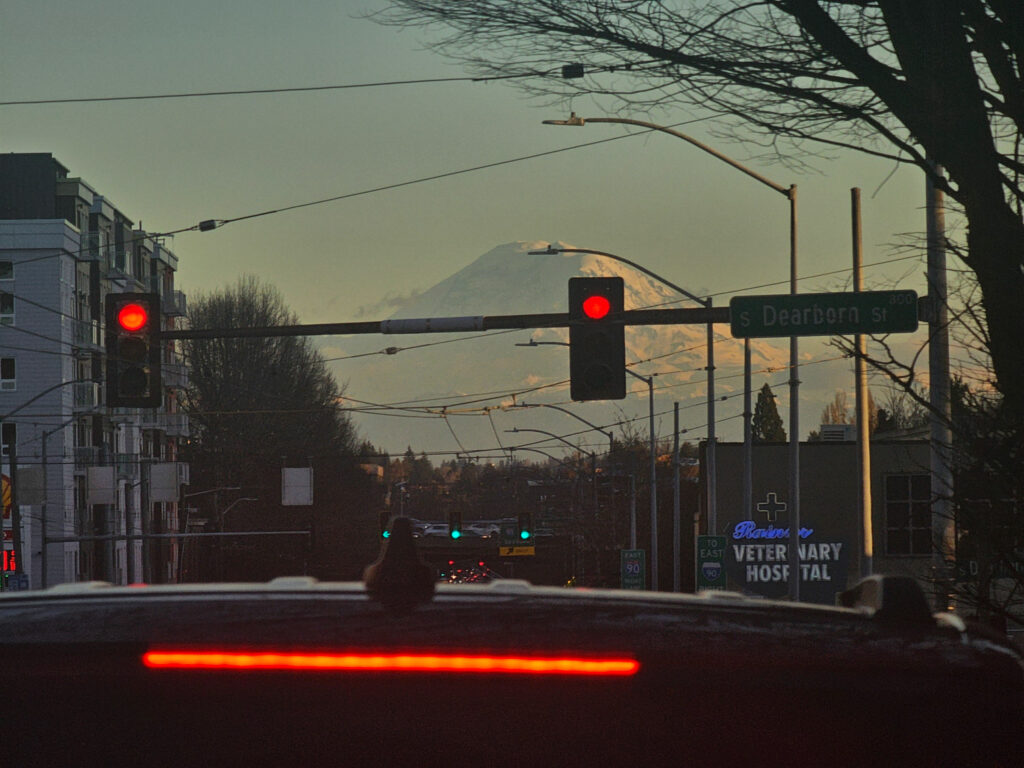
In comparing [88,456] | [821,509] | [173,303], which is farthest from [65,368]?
[821,509]

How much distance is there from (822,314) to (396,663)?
51.1 feet

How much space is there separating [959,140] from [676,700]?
24.0 feet

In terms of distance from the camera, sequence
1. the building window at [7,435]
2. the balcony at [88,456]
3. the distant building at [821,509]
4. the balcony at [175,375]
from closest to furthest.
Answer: the distant building at [821,509] → the building window at [7,435] → the balcony at [88,456] → the balcony at [175,375]

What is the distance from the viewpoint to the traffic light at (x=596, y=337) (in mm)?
18391

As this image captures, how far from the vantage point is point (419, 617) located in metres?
2.64

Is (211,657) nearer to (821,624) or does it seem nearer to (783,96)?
(821,624)

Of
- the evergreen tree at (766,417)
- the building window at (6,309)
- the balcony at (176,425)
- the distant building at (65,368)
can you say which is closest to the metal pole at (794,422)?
the distant building at (65,368)

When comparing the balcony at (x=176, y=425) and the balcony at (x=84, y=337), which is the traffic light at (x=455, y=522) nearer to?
the balcony at (x=84, y=337)

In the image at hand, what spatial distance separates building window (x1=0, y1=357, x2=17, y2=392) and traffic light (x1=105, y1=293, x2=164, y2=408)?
51364 mm

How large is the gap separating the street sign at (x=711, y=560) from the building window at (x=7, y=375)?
41.0 metres

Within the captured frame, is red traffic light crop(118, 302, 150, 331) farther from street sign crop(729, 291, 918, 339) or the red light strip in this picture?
the red light strip

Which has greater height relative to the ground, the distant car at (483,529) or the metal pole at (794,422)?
the metal pole at (794,422)

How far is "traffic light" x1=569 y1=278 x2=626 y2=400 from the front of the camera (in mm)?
18391

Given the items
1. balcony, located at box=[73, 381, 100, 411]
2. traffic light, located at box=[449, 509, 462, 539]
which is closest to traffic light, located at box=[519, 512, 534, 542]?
traffic light, located at box=[449, 509, 462, 539]
